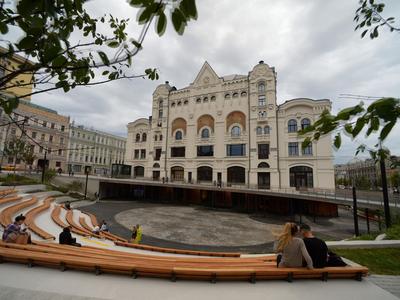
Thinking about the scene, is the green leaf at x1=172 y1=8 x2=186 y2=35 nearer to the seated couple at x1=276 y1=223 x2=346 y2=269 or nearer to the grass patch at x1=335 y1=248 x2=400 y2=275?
the seated couple at x1=276 y1=223 x2=346 y2=269

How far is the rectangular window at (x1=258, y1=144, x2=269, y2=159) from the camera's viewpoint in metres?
30.0

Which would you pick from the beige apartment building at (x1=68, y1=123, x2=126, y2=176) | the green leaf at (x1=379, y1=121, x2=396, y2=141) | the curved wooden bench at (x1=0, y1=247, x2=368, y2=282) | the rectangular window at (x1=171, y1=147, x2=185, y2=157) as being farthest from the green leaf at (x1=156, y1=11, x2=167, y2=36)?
the beige apartment building at (x1=68, y1=123, x2=126, y2=176)

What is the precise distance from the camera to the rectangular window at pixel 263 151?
30008 mm

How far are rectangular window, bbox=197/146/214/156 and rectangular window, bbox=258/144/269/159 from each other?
315 inches

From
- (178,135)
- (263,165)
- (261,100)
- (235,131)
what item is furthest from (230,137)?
(178,135)

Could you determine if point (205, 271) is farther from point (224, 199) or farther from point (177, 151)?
point (177, 151)

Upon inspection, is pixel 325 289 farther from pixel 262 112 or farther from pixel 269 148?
pixel 262 112

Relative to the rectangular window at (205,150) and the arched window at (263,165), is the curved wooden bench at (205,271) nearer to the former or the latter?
the arched window at (263,165)

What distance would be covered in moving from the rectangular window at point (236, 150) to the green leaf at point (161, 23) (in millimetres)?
31228

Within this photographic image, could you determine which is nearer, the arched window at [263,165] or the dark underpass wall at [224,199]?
the dark underpass wall at [224,199]

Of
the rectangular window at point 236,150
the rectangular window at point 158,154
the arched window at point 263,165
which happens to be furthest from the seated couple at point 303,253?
the rectangular window at point 158,154

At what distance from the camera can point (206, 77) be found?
36.8 meters

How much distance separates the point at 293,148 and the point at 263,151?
170 inches

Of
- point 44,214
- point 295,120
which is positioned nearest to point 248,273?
point 44,214
